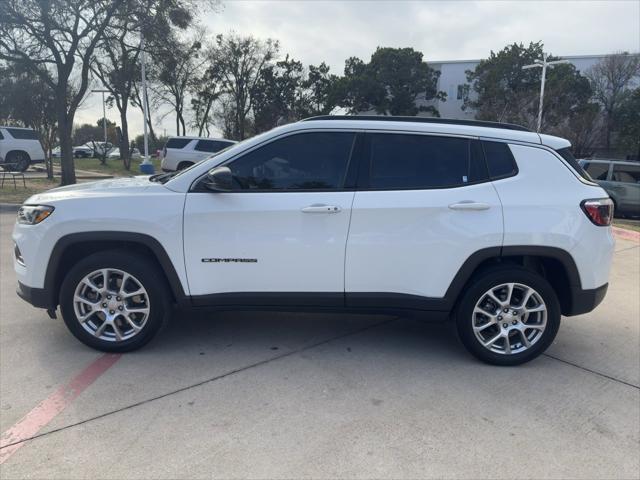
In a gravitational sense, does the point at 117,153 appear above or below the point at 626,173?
above

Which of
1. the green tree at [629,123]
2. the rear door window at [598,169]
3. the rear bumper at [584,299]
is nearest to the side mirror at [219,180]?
the rear bumper at [584,299]

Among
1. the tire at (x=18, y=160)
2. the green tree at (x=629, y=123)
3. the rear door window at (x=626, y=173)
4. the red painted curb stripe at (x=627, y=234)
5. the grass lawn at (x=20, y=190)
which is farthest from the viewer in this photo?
the green tree at (x=629, y=123)

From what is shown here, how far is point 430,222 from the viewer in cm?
344

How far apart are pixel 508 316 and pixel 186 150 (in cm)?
1721

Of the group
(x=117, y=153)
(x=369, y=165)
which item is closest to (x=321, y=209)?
(x=369, y=165)

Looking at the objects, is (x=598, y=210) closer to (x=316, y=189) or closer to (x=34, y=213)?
(x=316, y=189)

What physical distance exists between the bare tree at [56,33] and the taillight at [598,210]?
13934 millimetres

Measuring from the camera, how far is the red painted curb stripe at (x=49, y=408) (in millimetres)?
2604

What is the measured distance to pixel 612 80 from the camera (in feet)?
112

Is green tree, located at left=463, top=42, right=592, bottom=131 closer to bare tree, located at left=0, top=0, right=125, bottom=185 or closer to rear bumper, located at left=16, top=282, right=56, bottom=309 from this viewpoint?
bare tree, located at left=0, top=0, right=125, bottom=185

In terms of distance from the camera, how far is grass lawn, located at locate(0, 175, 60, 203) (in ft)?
41.6

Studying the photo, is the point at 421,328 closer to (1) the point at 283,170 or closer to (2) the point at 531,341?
(2) the point at 531,341

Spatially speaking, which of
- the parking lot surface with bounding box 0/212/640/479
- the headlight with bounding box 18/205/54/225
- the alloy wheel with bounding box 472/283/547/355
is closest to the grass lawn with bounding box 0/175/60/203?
the parking lot surface with bounding box 0/212/640/479

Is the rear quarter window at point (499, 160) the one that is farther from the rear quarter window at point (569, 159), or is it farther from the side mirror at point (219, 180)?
the side mirror at point (219, 180)
